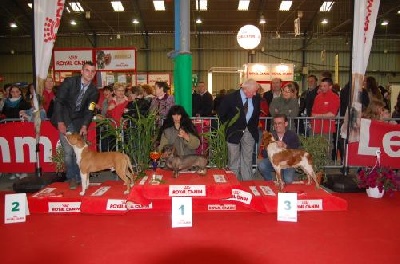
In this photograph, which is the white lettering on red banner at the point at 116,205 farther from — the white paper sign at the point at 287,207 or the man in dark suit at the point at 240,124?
the white paper sign at the point at 287,207

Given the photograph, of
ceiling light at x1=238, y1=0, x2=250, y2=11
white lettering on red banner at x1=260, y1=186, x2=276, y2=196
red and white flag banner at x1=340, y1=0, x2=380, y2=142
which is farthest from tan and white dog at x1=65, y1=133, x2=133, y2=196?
ceiling light at x1=238, y1=0, x2=250, y2=11

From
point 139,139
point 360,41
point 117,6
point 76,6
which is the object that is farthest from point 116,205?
point 76,6

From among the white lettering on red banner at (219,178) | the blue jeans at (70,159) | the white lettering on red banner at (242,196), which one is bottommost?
the white lettering on red banner at (242,196)

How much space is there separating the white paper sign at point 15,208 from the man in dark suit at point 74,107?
0.78 metres

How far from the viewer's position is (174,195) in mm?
4270

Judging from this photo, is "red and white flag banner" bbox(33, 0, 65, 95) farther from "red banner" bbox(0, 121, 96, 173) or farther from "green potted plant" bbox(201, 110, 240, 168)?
"green potted plant" bbox(201, 110, 240, 168)

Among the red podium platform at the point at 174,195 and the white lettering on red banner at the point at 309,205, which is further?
the white lettering on red banner at the point at 309,205

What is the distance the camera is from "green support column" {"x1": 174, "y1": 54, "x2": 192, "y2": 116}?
5.92 m

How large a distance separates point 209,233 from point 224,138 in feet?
5.83

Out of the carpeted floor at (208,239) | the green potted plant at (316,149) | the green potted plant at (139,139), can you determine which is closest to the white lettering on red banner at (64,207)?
the carpeted floor at (208,239)

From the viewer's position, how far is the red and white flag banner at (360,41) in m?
5.38

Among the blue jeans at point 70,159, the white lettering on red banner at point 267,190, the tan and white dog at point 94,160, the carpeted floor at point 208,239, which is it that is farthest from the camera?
the blue jeans at point 70,159

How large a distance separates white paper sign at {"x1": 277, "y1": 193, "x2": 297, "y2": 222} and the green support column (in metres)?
2.49

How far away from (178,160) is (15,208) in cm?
196
